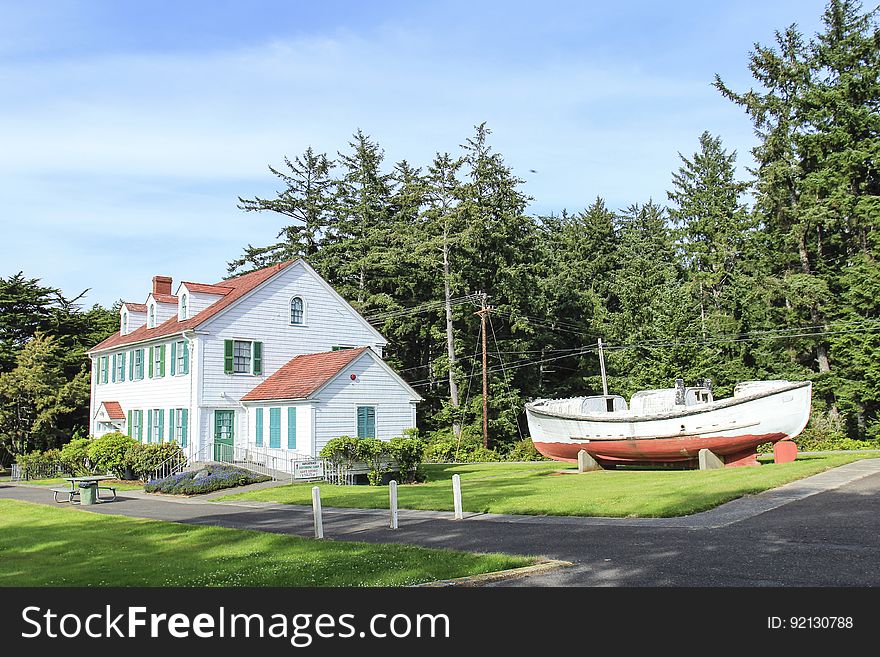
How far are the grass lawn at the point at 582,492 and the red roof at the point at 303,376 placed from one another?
16.8ft

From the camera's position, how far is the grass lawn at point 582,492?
52.9 feet

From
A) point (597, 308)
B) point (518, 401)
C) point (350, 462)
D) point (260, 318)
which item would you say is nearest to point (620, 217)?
point (597, 308)

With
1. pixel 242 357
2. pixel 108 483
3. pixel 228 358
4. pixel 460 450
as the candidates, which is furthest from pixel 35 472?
pixel 460 450

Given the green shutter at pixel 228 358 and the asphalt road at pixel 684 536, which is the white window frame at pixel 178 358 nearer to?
the green shutter at pixel 228 358

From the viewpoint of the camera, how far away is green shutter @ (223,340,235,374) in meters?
32.6

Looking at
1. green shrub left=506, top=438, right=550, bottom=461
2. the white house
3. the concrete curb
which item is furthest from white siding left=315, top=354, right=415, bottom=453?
the concrete curb

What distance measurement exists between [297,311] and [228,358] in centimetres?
444

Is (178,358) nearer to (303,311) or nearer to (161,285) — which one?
(303,311)

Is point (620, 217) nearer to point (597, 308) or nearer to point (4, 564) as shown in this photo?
point (597, 308)

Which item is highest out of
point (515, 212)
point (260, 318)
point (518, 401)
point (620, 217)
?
point (620, 217)

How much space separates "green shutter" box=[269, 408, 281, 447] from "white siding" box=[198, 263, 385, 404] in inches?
107

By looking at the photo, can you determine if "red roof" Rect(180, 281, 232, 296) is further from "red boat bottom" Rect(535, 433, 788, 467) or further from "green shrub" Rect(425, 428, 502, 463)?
"red boat bottom" Rect(535, 433, 788, 467)
